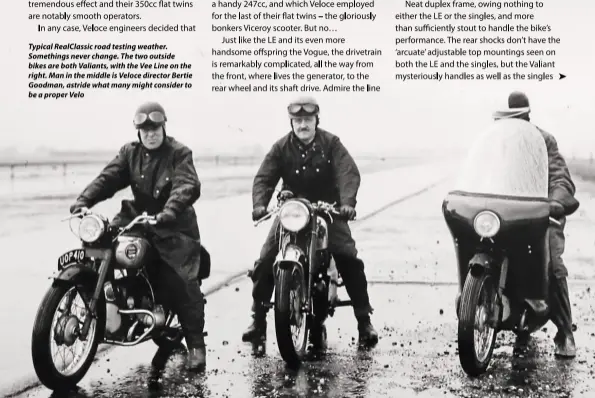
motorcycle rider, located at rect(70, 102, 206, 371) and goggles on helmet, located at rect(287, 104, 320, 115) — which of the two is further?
goggles on helmet, located at rect(287, 104, 320, 115)

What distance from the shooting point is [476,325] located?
3.81 metres

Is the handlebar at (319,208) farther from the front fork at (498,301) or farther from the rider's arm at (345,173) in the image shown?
the front fork at (498,301)

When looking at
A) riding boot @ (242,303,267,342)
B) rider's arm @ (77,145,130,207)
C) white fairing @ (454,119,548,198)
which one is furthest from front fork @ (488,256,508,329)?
rider's arm @ (77,145,130,207)

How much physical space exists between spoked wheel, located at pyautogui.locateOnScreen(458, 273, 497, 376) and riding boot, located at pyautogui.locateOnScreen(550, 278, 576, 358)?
0.49 meters

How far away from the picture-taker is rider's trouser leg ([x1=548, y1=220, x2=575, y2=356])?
164 inches

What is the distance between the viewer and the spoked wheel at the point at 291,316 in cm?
382

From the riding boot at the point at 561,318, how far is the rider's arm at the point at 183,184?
2102 millimetres

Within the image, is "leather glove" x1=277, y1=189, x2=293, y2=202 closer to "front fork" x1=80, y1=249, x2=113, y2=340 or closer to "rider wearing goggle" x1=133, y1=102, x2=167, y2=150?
"rider wearing goggle" x1=133, y1=102, x2=167, y2=150

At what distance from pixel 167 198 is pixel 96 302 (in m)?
0.75

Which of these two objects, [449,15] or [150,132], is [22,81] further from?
[449,15]

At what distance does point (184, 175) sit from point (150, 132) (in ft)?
1.00

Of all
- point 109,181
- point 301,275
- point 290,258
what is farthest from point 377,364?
point 109,181

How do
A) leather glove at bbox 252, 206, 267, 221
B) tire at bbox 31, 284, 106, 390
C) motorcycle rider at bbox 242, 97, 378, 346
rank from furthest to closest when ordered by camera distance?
motorcycle rider at bbox 242, 97, 378, 346
leather glove at bbox 252, 206, 267, 221
tire at bbox 31, 284, 106, 390

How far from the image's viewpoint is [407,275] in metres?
6.66
